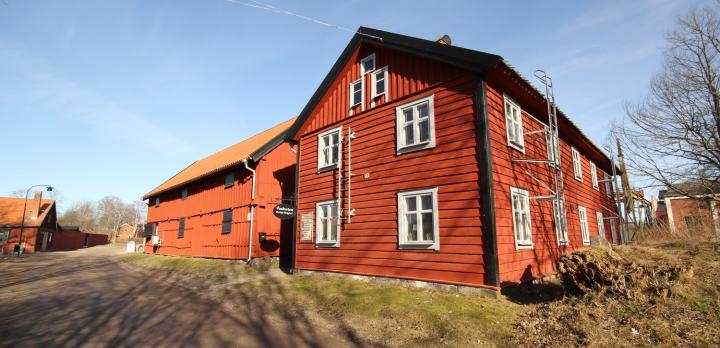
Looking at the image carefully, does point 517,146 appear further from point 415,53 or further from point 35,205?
point 35,205

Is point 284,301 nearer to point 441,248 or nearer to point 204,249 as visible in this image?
point 441,248

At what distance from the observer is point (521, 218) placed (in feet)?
36.0

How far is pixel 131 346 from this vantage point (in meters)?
6.52

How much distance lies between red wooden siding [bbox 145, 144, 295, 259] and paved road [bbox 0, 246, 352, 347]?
5.78m

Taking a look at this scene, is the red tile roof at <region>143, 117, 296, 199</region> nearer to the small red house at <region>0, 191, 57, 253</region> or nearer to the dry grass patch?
the dry grass patch

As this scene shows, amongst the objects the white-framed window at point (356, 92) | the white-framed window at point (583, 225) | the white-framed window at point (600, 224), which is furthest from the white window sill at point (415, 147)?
the white-framed window at point (600, 224)

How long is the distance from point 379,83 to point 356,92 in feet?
3.89

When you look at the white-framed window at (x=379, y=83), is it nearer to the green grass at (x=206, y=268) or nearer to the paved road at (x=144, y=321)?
the paved road at (x=144, y=321)

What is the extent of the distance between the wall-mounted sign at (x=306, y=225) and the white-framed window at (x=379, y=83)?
5281 millimetres

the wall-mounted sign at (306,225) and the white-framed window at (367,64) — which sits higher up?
the white-framed window at (367,64)

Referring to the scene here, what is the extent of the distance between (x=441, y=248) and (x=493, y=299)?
185cm

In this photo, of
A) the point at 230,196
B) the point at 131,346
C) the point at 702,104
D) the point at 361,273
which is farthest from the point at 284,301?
the point at 702,104

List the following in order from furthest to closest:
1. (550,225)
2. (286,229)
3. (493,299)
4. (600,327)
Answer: (286,229), (550,225), (493,299), (600,327)

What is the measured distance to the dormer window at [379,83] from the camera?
1283 centimetres
